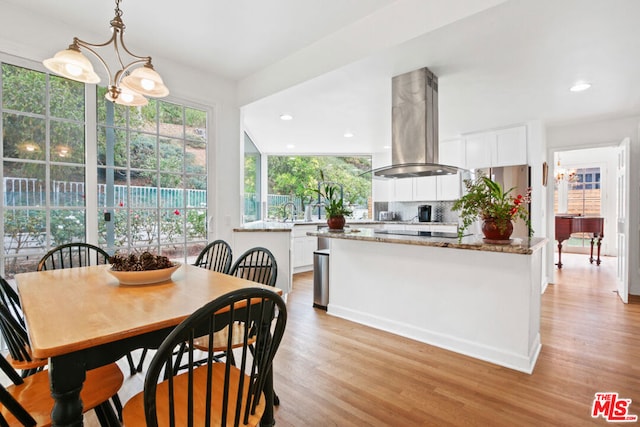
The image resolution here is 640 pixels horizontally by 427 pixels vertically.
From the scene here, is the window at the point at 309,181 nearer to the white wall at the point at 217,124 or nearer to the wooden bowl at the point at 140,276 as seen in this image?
the white wall at the point at 217,124

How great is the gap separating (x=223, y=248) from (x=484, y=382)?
6.87 feet

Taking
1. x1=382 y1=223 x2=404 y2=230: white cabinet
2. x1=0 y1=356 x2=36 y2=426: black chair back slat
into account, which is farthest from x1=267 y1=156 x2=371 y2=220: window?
x1=0 y1=356 x2=36 y2=426: black chair back slat

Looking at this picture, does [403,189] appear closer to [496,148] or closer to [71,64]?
[496,148]

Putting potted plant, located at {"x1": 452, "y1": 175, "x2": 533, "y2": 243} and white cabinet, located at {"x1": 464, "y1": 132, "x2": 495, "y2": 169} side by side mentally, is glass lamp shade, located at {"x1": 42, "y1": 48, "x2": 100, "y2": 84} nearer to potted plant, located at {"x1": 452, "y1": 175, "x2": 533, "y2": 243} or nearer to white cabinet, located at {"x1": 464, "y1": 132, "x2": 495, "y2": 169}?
potted plant, located at {"x1": 452, "y1": 175, "x2": 533, "y2": 243}

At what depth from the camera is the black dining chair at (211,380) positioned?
865 mm

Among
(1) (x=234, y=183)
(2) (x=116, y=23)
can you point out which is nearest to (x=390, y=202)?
(1) (x=234, y=183)

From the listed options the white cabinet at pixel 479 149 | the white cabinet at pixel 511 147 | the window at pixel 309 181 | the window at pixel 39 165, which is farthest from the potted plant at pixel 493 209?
the window at pixel 309 181

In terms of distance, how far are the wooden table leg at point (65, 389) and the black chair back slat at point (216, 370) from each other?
227mm

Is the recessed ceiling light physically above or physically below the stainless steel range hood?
above

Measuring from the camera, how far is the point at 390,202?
6.89 m

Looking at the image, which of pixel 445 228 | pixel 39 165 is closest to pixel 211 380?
pixel 39 165

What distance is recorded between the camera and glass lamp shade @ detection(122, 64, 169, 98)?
5.71ft

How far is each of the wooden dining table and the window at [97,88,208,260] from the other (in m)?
1.26

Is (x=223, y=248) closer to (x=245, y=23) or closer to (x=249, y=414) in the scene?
(x=249, y=414)
